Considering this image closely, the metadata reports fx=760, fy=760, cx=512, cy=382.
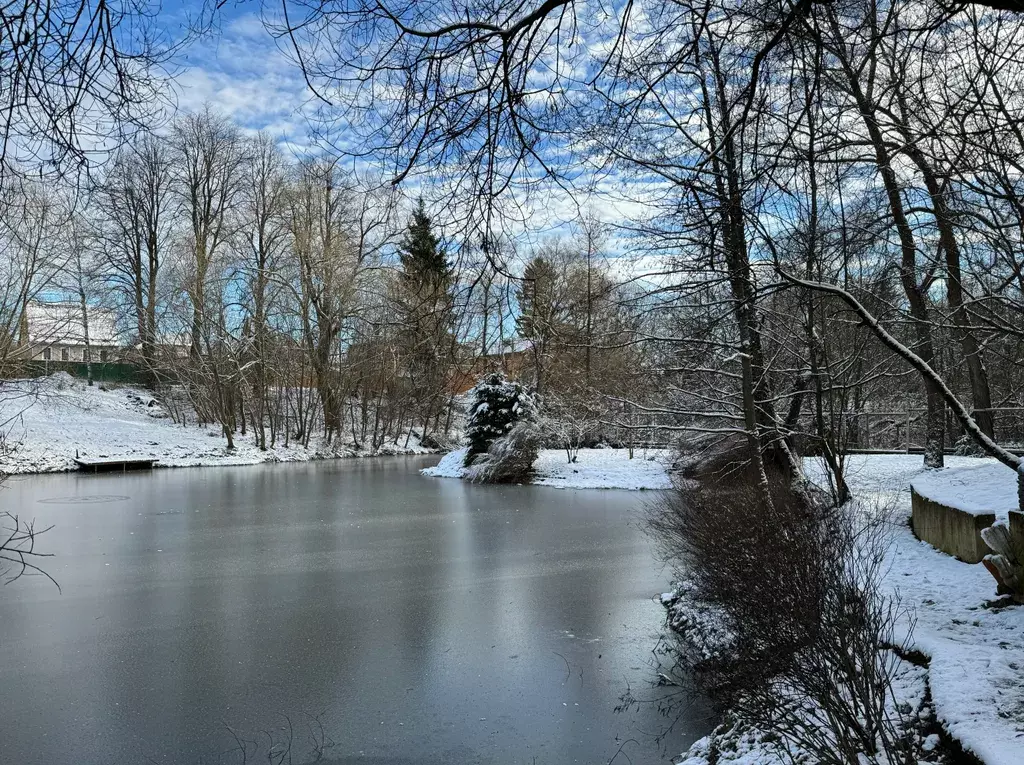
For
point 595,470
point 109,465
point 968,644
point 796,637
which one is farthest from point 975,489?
point 109,465

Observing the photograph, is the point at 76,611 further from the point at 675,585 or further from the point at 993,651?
the point at 993,651

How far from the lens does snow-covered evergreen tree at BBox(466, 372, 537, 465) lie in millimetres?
24734

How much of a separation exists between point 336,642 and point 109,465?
21.2 metres

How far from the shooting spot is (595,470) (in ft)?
79.3

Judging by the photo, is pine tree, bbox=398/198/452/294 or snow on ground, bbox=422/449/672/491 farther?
snow on ground, bbox=422/449/672/491

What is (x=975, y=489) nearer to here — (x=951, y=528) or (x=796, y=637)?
(x=951, y=528)

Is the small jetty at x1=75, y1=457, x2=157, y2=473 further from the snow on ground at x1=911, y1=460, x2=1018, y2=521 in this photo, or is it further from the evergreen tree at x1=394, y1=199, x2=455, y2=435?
the evergreen tree at x1=394, y1=199, x2=455, y2=435

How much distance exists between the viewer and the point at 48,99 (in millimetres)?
2523

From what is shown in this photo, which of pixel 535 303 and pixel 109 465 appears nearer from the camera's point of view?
pixel 535 303

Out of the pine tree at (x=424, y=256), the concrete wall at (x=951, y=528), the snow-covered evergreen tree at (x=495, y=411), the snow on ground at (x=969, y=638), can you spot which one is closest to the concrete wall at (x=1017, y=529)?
the concrete wall at (x=951, y=528)

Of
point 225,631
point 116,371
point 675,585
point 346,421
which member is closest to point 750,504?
point 675,585

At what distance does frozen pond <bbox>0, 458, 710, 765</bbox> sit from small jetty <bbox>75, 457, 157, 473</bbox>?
1069cm

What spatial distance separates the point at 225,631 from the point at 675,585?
516cm

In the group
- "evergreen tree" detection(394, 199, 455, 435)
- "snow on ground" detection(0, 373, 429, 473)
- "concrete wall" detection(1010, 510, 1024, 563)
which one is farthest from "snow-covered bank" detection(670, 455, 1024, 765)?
"snow on ground" detection(0, 373, 429, 473)
